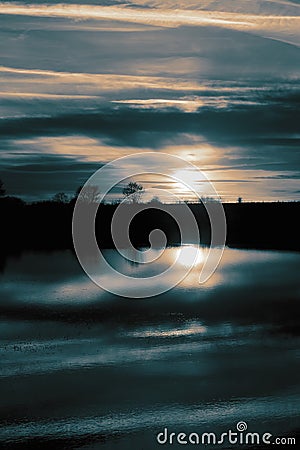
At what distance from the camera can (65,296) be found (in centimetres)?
2958

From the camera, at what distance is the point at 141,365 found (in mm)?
17562

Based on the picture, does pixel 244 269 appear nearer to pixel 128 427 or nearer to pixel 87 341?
pixel 87 341

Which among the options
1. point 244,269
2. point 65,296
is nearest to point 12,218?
point 244,269

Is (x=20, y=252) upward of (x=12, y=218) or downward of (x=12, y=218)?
downward

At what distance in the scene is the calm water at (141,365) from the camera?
1334 cm

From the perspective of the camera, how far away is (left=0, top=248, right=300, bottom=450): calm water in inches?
525

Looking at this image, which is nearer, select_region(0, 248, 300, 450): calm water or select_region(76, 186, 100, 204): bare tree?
select_region(0, 248, 300, 450): calm water

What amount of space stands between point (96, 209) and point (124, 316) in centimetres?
8535

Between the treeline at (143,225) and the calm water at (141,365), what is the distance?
33254mm

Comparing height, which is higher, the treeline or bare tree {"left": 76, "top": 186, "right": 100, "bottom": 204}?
bare tree {"left": 76, "top": 186, "right": 100, "bottom": 204}

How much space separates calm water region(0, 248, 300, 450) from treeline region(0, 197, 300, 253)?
109 ft

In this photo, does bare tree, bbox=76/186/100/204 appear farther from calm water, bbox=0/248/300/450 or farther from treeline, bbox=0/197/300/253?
calm water, bbox=0/248/300/450

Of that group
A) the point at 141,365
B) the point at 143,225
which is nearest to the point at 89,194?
the point at 143,225

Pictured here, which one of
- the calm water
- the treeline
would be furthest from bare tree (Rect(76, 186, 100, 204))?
the calm water
